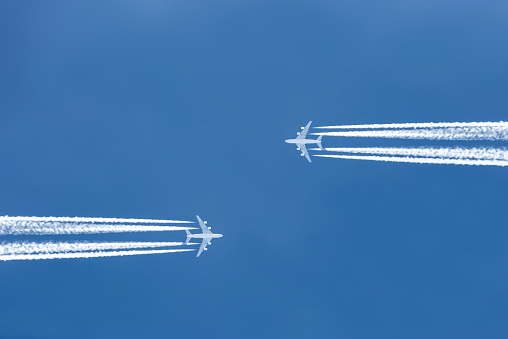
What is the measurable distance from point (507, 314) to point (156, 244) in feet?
151

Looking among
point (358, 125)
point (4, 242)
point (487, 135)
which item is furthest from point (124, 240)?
point (487, 135)

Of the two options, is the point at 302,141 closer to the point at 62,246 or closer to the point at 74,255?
the point at 74,255

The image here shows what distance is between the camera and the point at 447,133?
58656mm

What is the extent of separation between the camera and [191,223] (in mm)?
67812

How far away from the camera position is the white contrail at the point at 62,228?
2384 inches

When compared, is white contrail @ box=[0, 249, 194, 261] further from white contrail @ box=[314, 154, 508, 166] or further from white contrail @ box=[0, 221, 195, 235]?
white contrail @ box=[314, 154, 508, 166]

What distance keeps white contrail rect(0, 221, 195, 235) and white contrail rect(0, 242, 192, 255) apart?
1412 millimetres

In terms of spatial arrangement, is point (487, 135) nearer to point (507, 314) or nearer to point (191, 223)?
point (507, 314)

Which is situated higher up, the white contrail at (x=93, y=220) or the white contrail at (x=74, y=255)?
the white contrail at (x=93, y=220)

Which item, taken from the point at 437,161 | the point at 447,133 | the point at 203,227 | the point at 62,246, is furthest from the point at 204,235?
the point at 447,133

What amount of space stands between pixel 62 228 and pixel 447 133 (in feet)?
152

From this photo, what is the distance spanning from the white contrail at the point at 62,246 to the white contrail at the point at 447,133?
3180cm

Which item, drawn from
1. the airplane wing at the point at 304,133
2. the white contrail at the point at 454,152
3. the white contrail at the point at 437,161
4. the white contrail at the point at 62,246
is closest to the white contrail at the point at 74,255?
the white contrail at the point at 62,246

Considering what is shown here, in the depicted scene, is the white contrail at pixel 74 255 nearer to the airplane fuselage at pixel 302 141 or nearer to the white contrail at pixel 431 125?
the airplane fuselage at pixel 302 141
